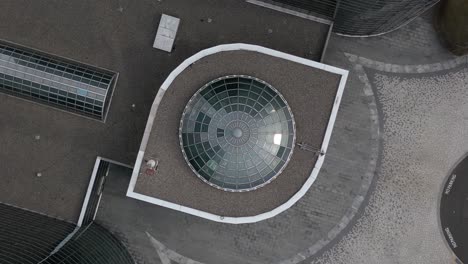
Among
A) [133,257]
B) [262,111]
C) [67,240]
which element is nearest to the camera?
[262,111]

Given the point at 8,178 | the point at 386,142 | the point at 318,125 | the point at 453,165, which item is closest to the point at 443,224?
the point at 453,165

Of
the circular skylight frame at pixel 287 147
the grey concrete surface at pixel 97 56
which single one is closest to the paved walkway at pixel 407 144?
the grey concrete surface at pixel 97 56

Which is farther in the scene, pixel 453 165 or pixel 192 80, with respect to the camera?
pixel 453 165

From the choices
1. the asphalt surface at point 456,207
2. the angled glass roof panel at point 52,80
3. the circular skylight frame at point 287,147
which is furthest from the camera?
the asphalt surface at point 456,207

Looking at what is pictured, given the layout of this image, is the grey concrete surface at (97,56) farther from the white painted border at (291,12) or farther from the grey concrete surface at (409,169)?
the grey concrete surface at (409,169)

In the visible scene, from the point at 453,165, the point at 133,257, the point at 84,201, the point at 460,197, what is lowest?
the point at 133,257

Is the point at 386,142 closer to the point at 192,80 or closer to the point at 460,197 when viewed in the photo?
the point at 460,197
